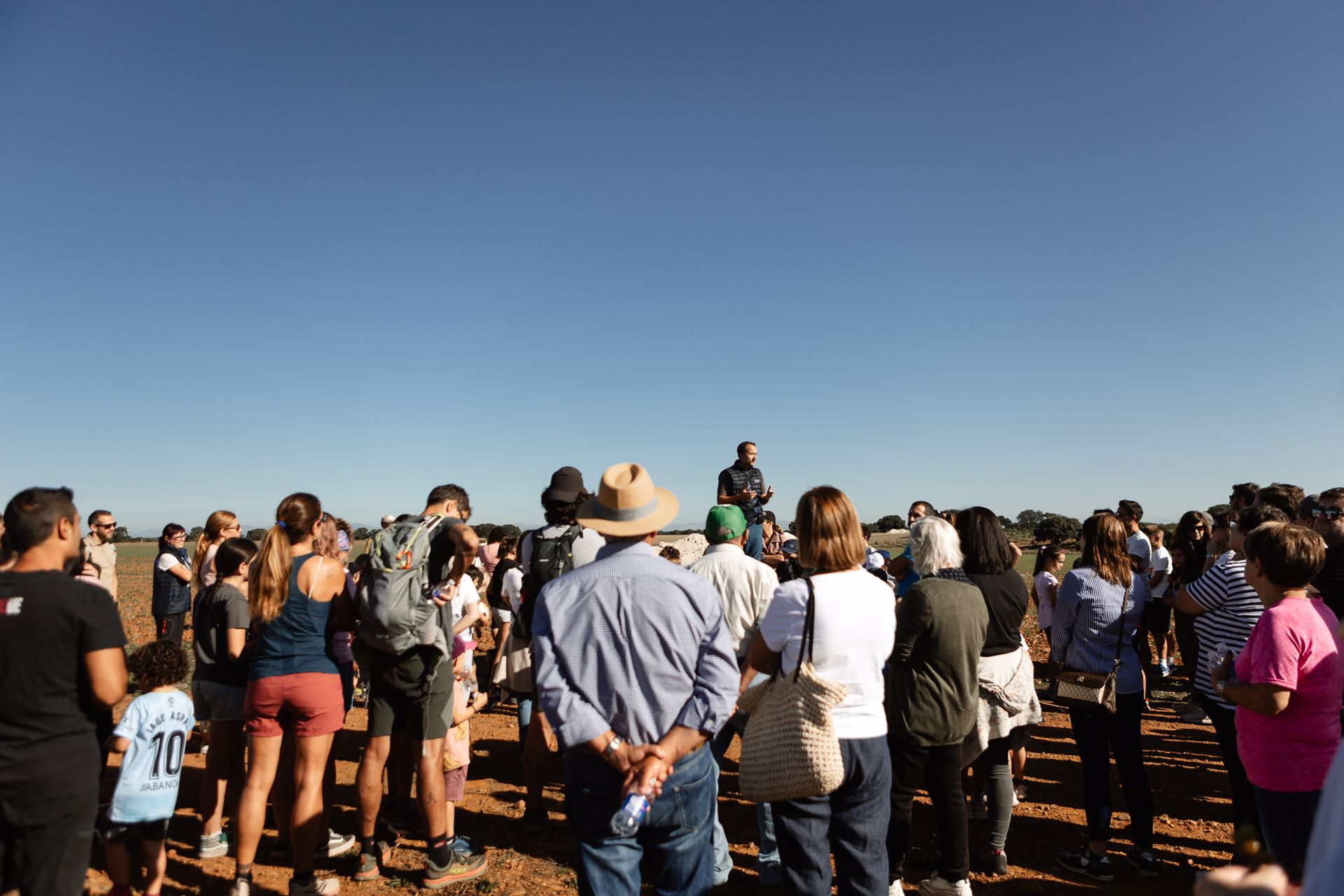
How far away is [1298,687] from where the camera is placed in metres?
3.17

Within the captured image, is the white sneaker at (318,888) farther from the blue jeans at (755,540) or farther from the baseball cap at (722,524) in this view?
the blue jeans at (755,540)

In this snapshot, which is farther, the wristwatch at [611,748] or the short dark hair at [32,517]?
the short dark hair at [32,517]

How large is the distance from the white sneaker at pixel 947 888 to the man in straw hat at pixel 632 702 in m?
1.99

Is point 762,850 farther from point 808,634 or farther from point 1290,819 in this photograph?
point 1290,819

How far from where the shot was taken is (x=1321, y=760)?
3.14 metres

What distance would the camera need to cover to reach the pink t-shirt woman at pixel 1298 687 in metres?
3.14

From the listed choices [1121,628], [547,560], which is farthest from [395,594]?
[1121,628]

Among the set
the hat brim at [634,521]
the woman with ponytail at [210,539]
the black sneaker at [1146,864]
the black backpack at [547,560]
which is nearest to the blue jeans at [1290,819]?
the black sneaker at [1146,864]

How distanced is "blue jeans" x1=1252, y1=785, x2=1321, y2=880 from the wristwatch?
2811 millimetres

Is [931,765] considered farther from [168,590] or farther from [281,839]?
[168,590]

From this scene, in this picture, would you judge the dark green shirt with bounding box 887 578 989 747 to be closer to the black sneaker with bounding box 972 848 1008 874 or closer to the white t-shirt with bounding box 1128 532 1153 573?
the black sneaker with bounding box 972 848 1008 874

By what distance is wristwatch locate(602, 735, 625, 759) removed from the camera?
2.63m

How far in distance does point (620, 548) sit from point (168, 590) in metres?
7.99

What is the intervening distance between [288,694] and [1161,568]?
9743 millimetres
